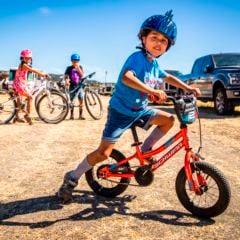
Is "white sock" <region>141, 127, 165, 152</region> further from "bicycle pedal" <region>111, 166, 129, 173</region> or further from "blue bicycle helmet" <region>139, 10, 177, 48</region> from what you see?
"blue bicycle helmet" <region>139, 10, 177, 48</region>

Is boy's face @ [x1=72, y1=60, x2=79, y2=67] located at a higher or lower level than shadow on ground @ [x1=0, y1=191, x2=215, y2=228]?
higher

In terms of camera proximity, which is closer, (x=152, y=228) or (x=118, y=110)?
(x=152, y=228)

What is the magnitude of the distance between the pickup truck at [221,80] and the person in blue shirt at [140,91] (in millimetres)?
9027

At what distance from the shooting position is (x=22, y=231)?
3764mm

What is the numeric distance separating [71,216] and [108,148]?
0.76 meters

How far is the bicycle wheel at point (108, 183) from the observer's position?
4.65 meters

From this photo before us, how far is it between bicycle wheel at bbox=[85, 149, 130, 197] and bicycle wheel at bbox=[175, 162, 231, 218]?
729 mm

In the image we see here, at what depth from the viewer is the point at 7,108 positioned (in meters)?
11.0

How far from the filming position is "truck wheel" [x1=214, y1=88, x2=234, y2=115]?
1323cm

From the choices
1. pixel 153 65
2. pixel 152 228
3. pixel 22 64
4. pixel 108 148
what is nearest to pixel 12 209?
pixel 108 148

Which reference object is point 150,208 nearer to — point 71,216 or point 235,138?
point 71,216

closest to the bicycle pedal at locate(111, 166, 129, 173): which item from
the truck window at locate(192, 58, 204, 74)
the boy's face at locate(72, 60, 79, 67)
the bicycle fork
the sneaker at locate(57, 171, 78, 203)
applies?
the sneaker at locate(57, 171, 78, 203)

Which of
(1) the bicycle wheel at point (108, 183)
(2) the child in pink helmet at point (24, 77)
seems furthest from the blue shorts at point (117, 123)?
(2) the child in pink helmet at point (24, 77)

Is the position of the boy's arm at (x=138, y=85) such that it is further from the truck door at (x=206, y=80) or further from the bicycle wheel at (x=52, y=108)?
the truck door at (x=206, y=80)
